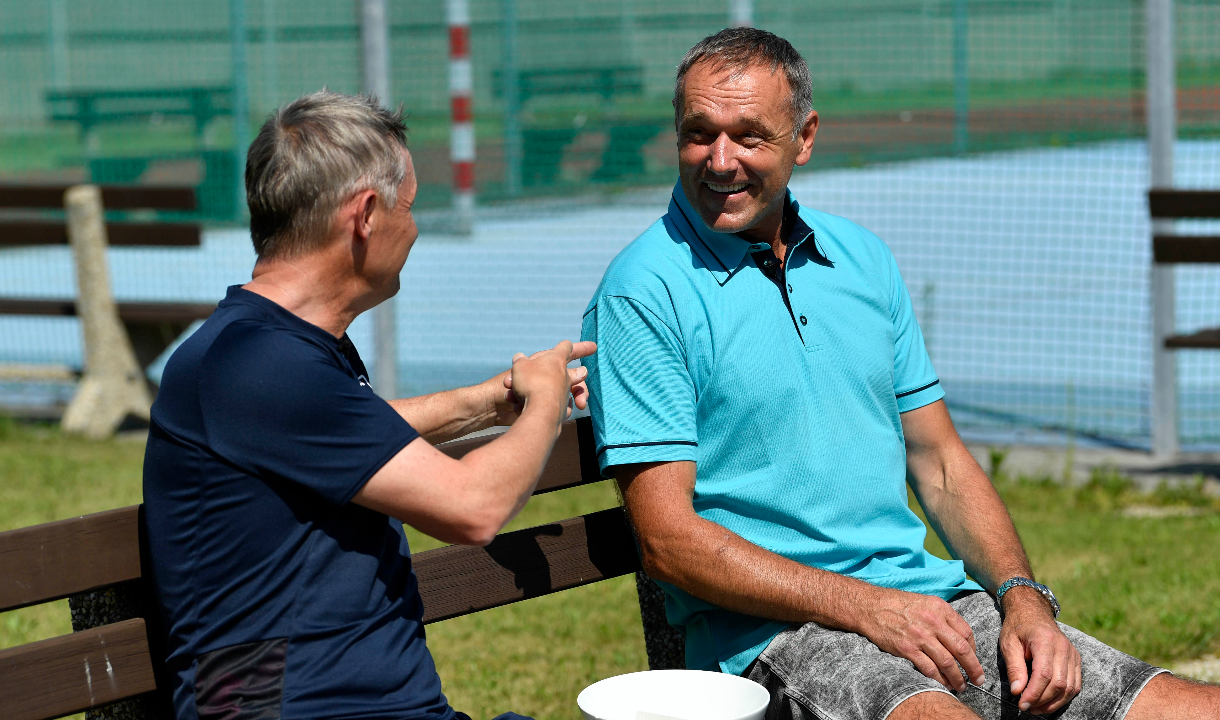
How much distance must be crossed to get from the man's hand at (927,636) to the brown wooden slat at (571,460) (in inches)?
26.8

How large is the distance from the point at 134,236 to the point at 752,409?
627 centimetres

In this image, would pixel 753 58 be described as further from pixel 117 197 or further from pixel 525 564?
pixel 117 197

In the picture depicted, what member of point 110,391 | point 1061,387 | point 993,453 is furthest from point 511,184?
point 993,453

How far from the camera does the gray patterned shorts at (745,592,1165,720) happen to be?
2.37m

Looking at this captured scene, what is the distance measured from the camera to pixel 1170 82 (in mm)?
6418

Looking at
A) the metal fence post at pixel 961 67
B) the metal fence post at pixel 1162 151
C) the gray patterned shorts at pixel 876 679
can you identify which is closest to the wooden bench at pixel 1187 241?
the metal fence post at pixel 1162 151

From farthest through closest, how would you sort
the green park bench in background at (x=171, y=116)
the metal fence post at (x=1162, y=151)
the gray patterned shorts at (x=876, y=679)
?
the green park bench in background at (x=171, y=116), the metal fence post at (x=1162, y=151), the gray patterned shorts at (x=876, y=679)

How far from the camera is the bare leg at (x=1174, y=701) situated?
246 cm

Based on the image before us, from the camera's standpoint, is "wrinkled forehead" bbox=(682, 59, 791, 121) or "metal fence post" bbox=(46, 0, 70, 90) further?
"metal fence post" bbox=(46, 0, 70, 90)

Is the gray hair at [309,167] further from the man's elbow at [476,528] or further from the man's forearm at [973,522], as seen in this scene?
the man's forearm at [973,522]

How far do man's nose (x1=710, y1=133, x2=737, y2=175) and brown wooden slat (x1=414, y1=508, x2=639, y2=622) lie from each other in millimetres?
756

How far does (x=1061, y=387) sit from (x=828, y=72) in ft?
12.2

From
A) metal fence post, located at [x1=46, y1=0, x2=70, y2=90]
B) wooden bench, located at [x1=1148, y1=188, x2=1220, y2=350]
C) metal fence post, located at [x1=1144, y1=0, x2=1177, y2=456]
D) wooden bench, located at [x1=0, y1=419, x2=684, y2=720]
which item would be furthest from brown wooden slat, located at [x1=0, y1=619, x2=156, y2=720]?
metal fence post, located at [x1=46, y1=0, x2=70, y2=90]

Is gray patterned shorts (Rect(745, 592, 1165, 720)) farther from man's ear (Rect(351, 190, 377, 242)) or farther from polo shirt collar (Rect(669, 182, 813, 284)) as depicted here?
man's ear (Rect(351, 190, 377, 242))
